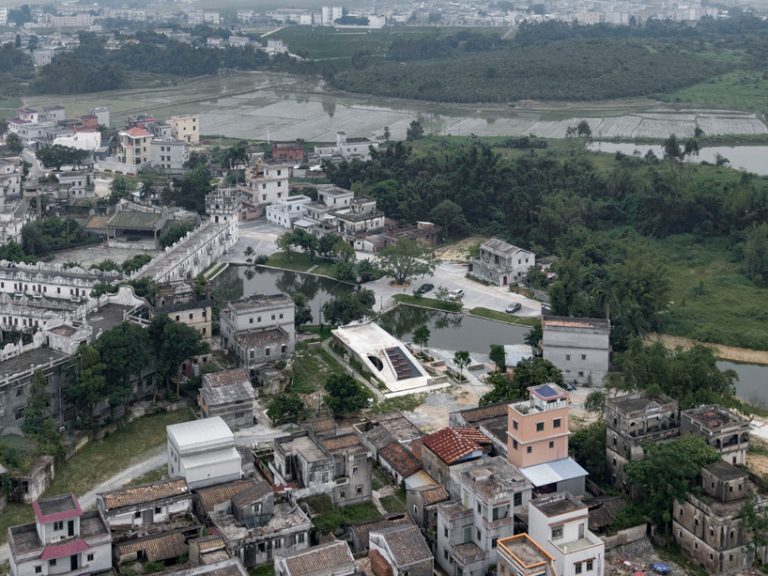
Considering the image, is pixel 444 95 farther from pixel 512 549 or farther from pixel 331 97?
pixel 512 549

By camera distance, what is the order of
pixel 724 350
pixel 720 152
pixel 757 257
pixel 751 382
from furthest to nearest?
1. pixel 720 152
2. pixel 757 257
3. pixel 724 350
4. pixel 751 382

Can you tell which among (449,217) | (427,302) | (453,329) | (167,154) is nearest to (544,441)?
(453,329)

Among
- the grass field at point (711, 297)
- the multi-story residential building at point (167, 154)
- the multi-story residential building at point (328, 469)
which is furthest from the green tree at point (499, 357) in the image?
the multi-story residential building at point (167, 154)

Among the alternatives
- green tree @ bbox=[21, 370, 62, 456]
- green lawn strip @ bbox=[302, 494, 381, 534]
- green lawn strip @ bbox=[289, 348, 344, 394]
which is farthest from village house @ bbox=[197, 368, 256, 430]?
green lawn strip @ bbox=[302, 494, 381, 534]

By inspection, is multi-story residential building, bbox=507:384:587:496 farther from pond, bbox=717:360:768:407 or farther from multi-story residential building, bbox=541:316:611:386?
pond, bbox=717:360:768:407

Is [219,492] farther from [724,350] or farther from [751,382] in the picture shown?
[724,350]

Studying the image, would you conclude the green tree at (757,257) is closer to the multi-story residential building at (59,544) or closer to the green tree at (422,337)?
the green tree at (422,337)
